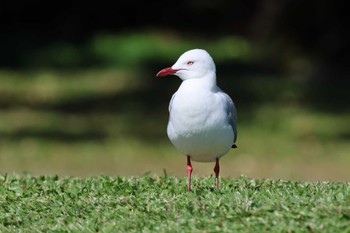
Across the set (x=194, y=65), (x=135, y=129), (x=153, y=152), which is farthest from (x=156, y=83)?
(x=194, y=65)

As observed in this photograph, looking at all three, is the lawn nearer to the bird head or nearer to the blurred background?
the blurred background

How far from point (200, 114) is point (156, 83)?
1202 centimetres

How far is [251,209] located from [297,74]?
13381mm

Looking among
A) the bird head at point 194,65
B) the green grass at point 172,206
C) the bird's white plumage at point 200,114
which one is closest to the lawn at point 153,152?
the green grass at point 172,206

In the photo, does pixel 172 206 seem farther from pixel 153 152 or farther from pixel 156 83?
pixel 156 83

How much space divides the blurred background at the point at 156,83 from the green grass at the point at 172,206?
18.6 feet

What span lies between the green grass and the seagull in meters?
0.39

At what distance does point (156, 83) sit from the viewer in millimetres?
19391

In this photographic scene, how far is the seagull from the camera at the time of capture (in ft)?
24.3

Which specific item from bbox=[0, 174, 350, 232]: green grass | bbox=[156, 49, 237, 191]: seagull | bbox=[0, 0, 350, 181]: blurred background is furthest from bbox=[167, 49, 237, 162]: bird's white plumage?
bbox=[0, 0, 350, 181]: blurred background

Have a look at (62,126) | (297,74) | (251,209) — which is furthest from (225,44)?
(251,209)

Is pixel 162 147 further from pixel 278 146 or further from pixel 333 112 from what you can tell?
pixel 333 112

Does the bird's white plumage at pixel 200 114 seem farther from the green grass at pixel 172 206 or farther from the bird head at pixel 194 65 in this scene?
the green grass at pixel 172 206

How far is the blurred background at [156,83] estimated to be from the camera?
1533 centimetres
